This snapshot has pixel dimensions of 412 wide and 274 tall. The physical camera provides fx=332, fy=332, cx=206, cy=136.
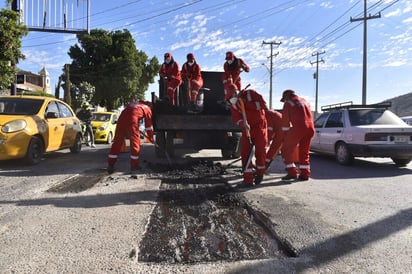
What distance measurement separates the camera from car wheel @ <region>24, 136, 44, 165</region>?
23.4 feet

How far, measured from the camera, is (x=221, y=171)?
280 inches

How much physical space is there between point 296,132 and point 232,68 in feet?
10.7

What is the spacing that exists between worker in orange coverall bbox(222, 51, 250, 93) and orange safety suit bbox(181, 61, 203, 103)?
76 centimetres

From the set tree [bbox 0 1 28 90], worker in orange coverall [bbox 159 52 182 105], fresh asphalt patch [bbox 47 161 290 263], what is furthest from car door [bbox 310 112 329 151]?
tree [bbox 0 1 28 90]

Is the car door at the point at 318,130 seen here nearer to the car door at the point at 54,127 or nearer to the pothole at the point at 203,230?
the pothole at the point at 203,230

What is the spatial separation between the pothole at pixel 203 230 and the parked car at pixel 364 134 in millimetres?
4275

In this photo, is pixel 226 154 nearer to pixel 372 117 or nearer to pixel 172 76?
pixel 172 76

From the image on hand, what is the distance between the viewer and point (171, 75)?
9258mm

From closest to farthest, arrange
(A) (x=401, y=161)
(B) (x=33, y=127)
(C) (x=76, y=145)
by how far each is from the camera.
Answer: (B) (x=33, y=127)
(A) (x=401, y=161)
(C) (x=76, y=145)

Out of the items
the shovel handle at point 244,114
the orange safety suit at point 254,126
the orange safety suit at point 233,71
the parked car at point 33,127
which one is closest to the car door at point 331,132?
the orange safety suit at point 233,71

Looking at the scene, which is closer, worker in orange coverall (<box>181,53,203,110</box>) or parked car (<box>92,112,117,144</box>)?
worker in orange coverall (<box>181,53,203,110</box>)

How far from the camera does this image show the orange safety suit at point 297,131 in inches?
248

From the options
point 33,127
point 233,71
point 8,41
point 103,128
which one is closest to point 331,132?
point 233,71

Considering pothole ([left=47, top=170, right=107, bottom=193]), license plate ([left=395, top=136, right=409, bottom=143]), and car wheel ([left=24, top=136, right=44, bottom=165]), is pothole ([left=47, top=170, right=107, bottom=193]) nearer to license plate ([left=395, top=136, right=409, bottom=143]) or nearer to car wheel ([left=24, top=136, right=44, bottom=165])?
car wheel ([left=24, top=136, right=44, bottom=165])
